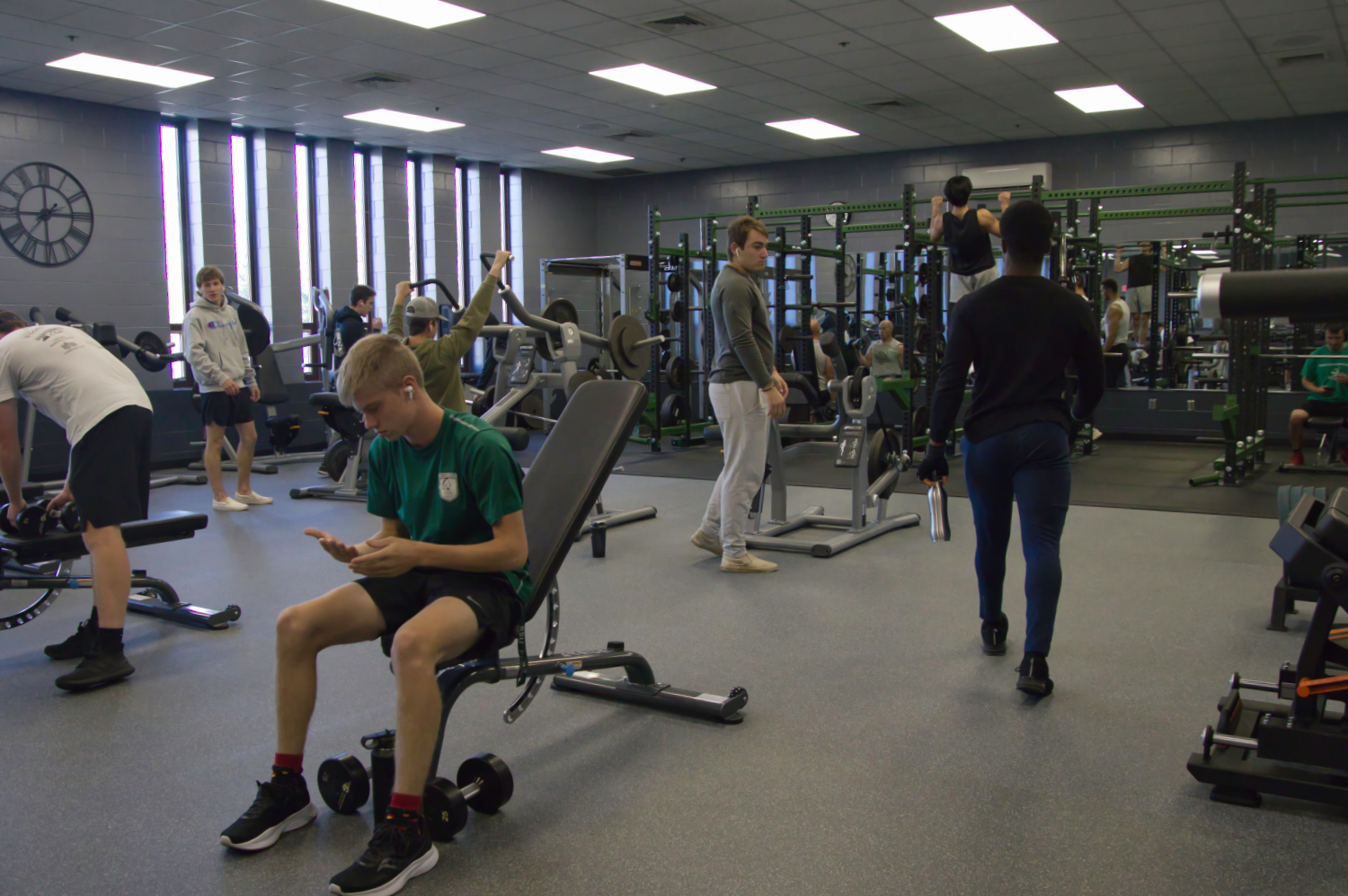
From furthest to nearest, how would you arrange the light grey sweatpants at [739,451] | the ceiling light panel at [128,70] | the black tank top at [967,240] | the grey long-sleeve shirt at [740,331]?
the ceiling light panel at [128,70]
the black tank top at [967,240]
the light grey sweatpants at [739,451]
the grey long-sleeve shirt at [740,331]

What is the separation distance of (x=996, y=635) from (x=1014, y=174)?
831cm

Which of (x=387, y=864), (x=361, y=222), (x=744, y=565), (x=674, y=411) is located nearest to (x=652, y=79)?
(x=674, y=411)

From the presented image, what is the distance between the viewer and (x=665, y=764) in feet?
7.43

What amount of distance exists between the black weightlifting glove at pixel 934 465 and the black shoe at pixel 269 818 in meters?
1.74

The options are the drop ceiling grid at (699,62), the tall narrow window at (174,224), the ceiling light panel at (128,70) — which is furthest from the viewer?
the tall narrow window at (174,224)

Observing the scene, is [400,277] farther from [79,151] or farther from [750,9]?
[750,9]

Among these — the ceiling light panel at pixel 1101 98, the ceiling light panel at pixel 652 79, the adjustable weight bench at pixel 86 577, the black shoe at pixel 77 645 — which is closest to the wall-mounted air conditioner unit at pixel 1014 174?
the ceiling light panel at pixel 1101 98

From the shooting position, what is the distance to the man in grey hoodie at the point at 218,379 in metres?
5.88

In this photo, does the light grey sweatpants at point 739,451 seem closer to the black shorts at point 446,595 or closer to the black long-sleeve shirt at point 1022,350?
the black long-sleeve shirt at point 1022,350

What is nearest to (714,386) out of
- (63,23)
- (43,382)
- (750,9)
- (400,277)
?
(43,382)

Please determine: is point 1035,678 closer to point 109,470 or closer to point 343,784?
point 343,784

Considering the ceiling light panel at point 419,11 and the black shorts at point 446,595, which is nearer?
the black shorts at point 446,595

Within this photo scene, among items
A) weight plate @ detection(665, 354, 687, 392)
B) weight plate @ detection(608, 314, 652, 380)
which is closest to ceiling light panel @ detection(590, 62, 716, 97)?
weight plate @ detection(608, 314, 652, 380)

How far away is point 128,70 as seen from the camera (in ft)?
23.5
